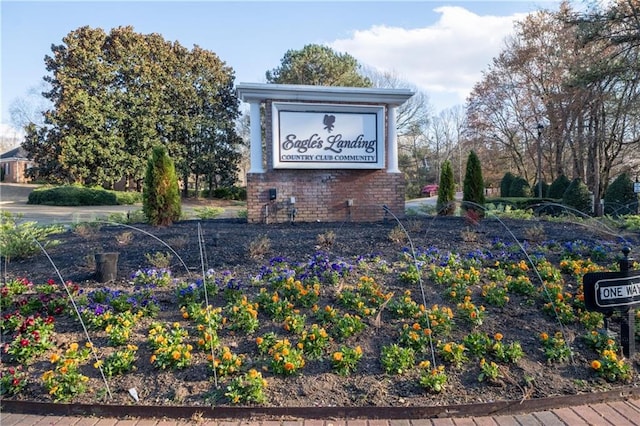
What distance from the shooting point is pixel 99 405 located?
2.32 m

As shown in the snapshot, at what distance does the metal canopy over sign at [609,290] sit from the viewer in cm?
265

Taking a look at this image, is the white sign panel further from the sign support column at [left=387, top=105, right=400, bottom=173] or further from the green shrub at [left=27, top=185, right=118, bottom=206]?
the green shrub at [left=27, top=185, right=118, bottom=206]

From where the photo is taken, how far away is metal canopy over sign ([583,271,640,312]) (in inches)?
104

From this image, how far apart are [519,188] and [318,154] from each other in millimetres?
17324

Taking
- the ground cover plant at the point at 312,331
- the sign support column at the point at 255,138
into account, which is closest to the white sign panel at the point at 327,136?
the sign support column at the point at 255,138

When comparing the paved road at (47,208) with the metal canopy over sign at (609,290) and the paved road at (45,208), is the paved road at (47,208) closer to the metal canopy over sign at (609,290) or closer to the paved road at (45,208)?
the paved road at (45,208)

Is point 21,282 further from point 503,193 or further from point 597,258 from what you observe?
point 503,193

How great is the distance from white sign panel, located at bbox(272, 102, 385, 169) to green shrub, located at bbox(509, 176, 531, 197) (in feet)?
52.0

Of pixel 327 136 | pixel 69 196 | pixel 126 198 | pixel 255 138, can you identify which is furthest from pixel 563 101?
pixel 69 196

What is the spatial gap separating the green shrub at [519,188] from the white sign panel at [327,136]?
1585 centimetres

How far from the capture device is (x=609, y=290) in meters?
2.65

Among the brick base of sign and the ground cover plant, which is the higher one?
the brick base of sign

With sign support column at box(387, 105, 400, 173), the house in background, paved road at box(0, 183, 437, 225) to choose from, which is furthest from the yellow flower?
the house in background

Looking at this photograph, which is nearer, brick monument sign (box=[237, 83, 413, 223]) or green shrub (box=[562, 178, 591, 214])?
brick monument sign (box=[237, 83, 413, 223])
